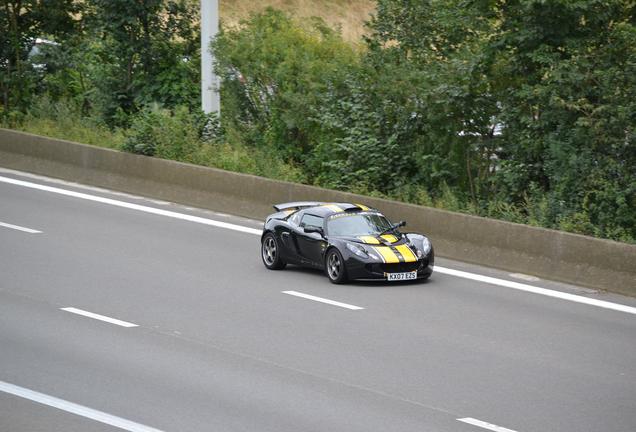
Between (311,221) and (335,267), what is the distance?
113cm

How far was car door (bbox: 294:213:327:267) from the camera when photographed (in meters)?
18.4

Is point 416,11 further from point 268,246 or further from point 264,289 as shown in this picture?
point 264,289

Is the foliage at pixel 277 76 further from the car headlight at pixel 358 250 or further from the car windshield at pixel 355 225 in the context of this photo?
the car headlight at pixel 358 250

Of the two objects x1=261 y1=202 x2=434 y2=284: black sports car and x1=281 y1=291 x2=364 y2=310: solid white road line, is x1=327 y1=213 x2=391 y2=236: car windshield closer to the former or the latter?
x1=261 y1=202 x2=434 y2=284: black sports car

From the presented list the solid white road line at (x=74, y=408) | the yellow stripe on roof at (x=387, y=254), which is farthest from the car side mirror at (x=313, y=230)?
the solid white road line at (x=74, y=408)

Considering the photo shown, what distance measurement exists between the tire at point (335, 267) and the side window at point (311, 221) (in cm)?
70

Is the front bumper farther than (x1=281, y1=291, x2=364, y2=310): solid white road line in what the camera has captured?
Yes

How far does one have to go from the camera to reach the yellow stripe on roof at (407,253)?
58.5 feet

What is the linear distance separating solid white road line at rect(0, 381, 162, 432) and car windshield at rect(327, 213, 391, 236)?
23.8 feet

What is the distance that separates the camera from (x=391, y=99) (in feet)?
77.9

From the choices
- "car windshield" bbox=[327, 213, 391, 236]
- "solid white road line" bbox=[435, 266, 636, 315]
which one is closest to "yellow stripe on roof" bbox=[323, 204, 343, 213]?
"car windshield" bbox=[327, 213, 391, 236]

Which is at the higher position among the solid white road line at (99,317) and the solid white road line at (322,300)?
the solid white road line at (322,300)

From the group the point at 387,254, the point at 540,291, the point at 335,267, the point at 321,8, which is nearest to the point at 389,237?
the point at 387,254

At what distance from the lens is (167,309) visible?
52.6 feet
